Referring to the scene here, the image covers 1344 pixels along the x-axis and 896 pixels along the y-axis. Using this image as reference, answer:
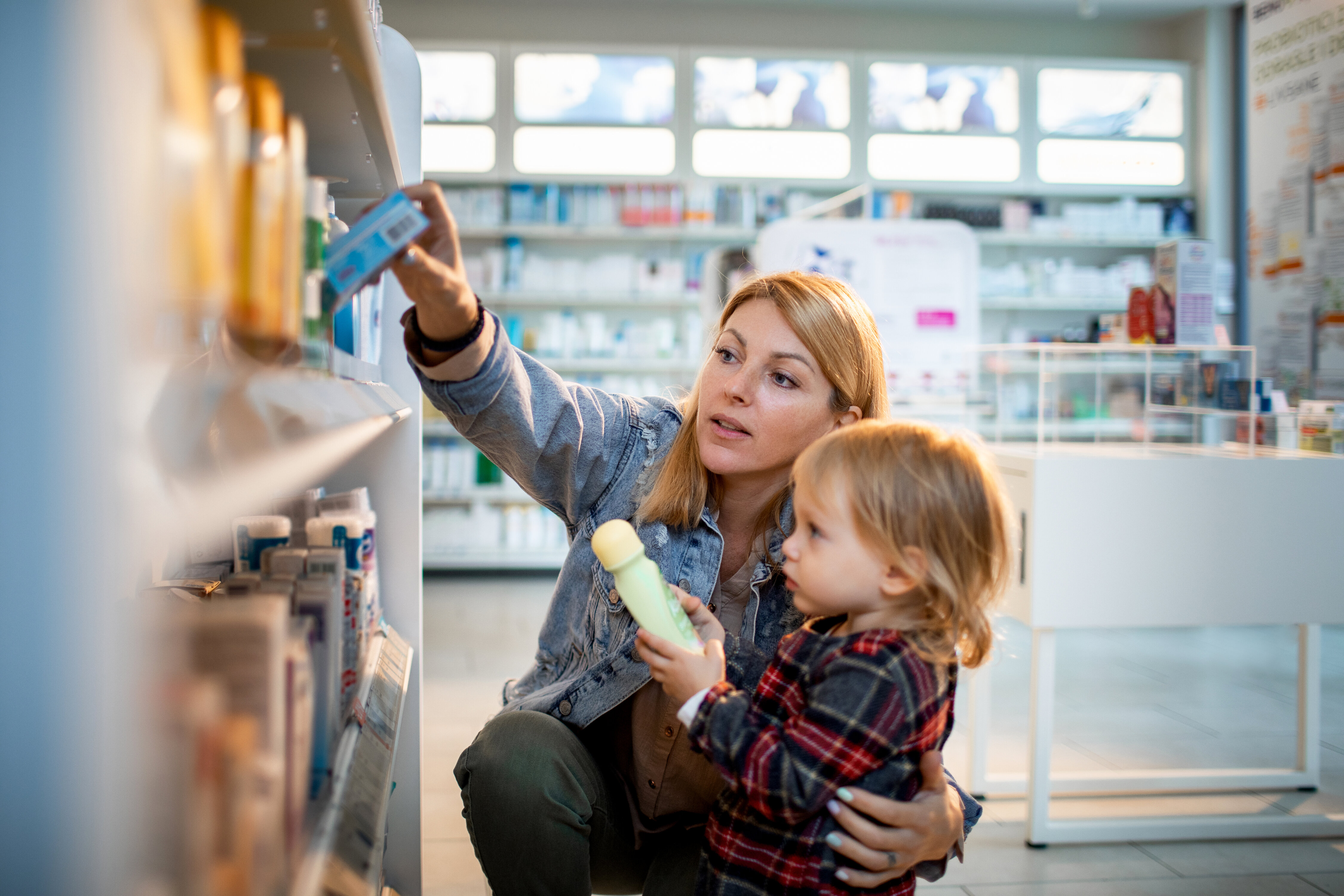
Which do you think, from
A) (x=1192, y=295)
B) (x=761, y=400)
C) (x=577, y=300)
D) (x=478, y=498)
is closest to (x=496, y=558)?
(x=478, y=498)

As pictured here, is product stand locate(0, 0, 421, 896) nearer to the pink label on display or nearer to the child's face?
the child's face

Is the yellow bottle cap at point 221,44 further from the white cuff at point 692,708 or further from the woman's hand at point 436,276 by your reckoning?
the white cuff at point 692,708

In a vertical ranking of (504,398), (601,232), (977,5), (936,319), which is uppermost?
(977,5)

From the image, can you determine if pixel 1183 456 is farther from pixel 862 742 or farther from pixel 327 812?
pixel 327 812

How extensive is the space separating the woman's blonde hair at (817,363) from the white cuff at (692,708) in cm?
38

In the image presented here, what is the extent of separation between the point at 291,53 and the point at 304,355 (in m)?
0.26

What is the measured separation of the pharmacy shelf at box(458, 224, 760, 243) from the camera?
5457 mm

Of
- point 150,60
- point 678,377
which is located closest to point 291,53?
point 150,60

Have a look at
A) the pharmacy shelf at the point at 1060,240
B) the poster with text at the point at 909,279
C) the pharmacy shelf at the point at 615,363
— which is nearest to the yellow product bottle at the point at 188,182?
the poster with text at the point at 909,279

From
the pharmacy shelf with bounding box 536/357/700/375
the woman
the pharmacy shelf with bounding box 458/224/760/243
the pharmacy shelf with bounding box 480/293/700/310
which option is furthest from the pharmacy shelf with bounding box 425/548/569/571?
the woman

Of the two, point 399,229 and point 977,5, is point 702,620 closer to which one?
point 399,229

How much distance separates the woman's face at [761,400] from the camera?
4.51 ft

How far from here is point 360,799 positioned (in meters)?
0.87

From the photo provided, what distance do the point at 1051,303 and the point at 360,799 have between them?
18.6ft
